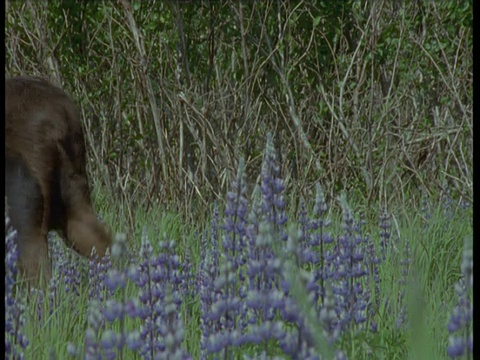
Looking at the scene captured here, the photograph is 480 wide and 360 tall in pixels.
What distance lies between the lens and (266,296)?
5.24 ft

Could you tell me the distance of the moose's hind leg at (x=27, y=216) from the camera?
3305 mm

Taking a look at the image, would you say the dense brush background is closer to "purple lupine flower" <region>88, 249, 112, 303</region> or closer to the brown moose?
the brown moose

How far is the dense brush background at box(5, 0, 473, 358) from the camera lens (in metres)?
4.72

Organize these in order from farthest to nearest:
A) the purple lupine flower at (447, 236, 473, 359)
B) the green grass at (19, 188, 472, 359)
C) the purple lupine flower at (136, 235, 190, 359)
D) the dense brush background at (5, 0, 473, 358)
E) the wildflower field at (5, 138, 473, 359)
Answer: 1. the dense brush background at (5, 0, 473, 358)
2. the green grass at (19, 188, 472, 359)
3. the purple lupine flower at (136, 235, 190, 359)
4. the wildflower field at (5, 138, 473, 359)
5. the purple lupine flower at (447, 236, 473, 359)

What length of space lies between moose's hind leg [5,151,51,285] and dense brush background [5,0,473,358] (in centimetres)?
109

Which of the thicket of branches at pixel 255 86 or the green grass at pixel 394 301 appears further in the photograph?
the thicket of branches at pixel 255 86

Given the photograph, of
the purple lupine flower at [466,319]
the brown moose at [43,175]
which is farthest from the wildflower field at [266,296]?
the brown moose at [43,175]

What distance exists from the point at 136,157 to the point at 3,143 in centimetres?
231

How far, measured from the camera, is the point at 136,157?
5574 millimetres

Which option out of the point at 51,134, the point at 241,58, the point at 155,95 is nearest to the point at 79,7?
the point at 155,95

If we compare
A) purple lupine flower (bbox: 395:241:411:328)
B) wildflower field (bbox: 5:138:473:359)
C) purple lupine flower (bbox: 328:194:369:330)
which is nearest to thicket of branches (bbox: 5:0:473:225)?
wildflower field (bbox: 5:138:473:359)

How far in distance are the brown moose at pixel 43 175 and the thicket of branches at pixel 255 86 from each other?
1084 millimetres

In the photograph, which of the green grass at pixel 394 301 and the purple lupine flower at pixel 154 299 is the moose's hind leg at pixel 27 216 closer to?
the green grass at pixel 394 301

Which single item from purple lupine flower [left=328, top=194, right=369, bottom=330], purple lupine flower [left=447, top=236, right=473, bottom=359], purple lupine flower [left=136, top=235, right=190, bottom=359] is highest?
purple lupine flower [left=447, top=236, right=473, bottom=359]
